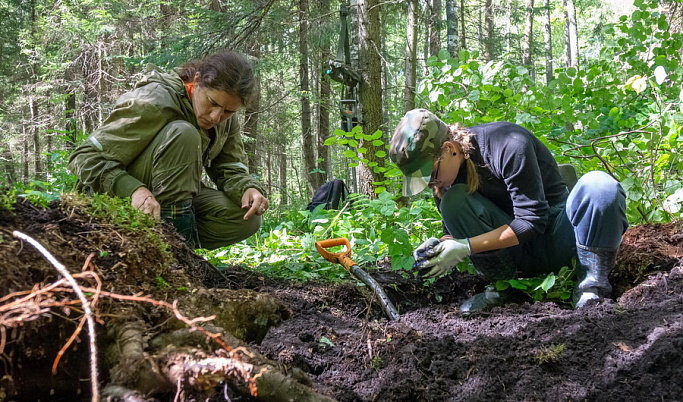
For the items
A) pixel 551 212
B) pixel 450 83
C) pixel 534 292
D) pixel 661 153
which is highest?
pixel 450 83

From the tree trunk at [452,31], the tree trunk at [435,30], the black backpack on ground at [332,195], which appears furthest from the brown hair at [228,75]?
the tree trunk at [452,31]

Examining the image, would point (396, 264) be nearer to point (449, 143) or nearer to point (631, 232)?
point (449, 143)

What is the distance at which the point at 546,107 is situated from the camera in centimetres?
370

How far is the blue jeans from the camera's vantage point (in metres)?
2.29

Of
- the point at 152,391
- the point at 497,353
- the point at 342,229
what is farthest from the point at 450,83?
the point at 152,391

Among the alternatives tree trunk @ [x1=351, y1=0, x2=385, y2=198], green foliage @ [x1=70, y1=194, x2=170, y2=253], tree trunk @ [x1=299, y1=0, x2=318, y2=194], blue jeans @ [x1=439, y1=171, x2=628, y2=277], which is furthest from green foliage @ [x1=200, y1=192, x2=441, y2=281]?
tree trunk @ [x1=299, y1=0, x2=318, y2=194]

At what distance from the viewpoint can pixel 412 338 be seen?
1.93 metres

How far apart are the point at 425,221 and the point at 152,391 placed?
322 centimetres

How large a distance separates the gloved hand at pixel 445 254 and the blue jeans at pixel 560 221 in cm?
17

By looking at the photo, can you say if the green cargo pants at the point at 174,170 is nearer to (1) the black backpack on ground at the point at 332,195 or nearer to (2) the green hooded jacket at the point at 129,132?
(2) the green hooded jacket at the point at 129,132

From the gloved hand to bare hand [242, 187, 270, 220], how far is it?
1.12 meters

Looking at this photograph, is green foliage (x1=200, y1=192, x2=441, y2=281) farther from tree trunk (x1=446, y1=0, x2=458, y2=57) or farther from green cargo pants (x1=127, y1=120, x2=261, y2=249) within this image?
tree trunk (x1=446, y1=0, x2=458, y2=57)

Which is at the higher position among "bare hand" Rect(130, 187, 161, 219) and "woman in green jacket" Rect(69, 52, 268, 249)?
"woman in green jacket" Rect(69, 52, 268, 249)

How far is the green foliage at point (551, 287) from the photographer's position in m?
2.54
